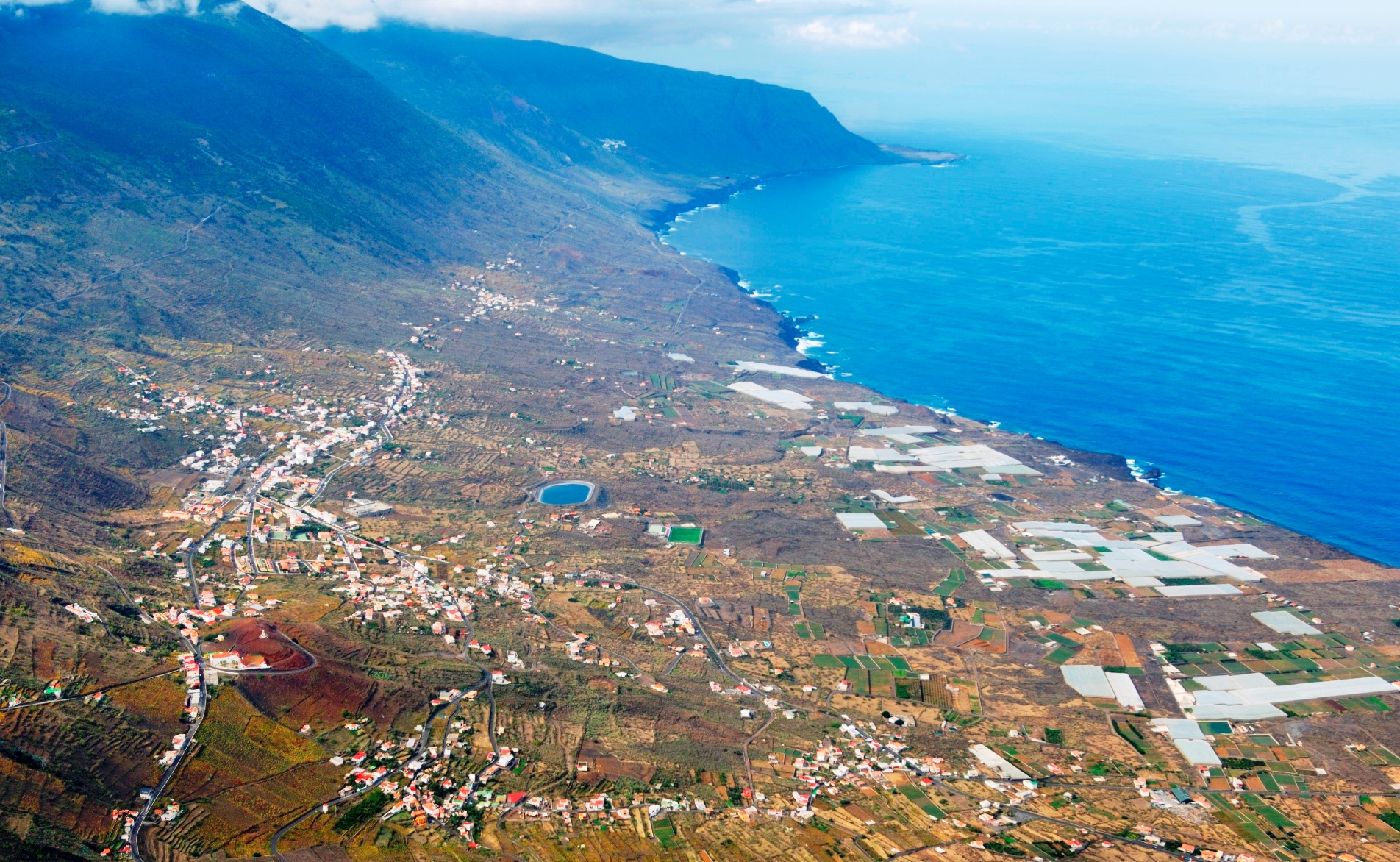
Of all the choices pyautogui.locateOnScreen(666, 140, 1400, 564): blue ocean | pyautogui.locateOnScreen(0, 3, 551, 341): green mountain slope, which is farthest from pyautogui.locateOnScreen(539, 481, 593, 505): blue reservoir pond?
pyautogui.locateOnScreen(0, 3, 551, 341): green mountain slope

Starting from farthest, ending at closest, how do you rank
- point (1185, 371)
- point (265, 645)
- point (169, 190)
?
1. point (169, 190)
2. point (1185, 371)
3. point (265, 645)

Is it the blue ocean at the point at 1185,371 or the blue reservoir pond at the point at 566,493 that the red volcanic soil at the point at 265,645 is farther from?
the blue ocean at the point at 1185,371

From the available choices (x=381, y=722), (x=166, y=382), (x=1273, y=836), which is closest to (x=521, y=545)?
(x=381, y=722)

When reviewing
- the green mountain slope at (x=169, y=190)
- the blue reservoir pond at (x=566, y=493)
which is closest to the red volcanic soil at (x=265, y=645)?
the blue reservoir pond at (x=566, y=493)

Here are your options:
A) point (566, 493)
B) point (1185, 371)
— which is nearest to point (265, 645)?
point (566, 493)

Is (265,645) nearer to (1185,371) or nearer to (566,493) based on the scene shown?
(566,493)

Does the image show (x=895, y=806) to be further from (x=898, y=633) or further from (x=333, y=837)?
(x=333, y=837)

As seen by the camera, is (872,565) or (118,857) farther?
(872,565)

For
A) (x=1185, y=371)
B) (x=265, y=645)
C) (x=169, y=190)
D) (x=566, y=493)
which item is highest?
(x=169, y=190)
